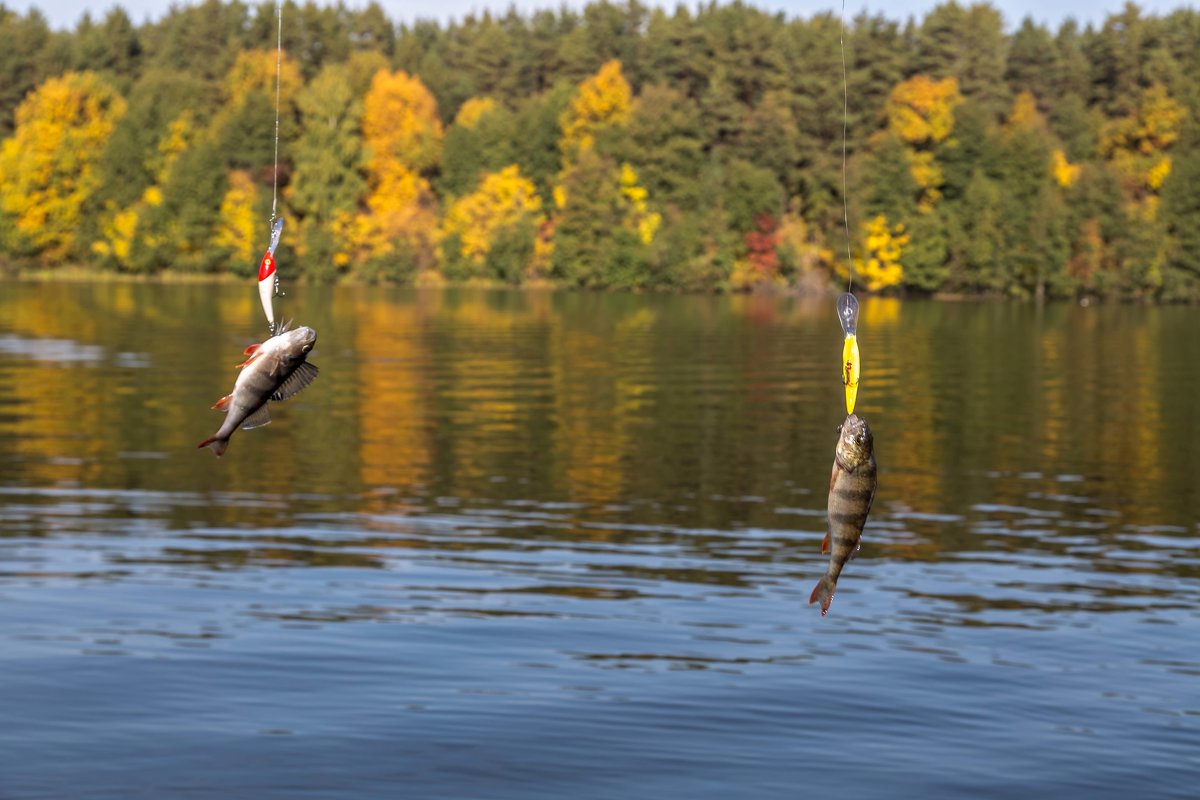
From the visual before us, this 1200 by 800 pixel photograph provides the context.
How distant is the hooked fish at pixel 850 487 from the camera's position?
296 inches

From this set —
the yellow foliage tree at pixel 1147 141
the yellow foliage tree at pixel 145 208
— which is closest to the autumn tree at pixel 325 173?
the yellow foliage tree at pixel 145 208

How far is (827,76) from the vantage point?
190375mm

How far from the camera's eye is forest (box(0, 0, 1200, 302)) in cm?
17712

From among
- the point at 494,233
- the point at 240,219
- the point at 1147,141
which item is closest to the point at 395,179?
the point at 494,233

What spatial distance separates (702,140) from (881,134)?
58.8 feet

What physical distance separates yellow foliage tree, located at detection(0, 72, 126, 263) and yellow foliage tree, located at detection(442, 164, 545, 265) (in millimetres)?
38992

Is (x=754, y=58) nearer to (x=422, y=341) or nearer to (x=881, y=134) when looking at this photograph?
(x=881, y=134)

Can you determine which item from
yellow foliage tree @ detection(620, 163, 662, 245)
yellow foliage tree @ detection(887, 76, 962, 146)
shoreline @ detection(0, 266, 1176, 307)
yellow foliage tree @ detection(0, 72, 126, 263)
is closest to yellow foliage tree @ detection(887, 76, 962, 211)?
yellow foliage tree @ detection(887, 76, 962, 146)

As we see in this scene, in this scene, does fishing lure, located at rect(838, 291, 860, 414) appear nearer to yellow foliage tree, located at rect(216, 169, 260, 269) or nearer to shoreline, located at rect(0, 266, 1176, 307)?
yellow foliage tree, located at rect(216, 169, 260, 269)

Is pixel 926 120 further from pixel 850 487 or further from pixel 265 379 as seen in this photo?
pixel 265 379

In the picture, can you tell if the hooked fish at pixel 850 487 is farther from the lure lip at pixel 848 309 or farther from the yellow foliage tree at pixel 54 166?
the yellow foliage tree at pixel 54 166

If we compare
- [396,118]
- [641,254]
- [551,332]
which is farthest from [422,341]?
[396,118]

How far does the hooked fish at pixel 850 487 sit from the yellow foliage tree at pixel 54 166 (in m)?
195

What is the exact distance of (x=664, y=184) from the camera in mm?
188000
